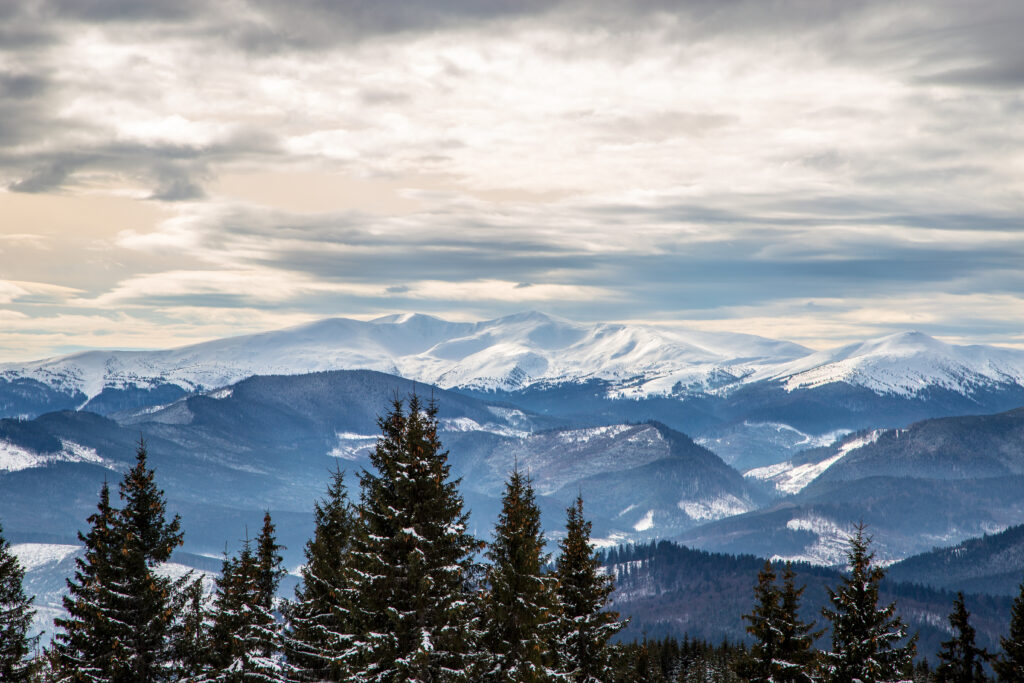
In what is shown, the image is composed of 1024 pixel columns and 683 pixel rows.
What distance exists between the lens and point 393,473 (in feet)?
151

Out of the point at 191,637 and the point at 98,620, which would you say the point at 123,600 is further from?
the point at 191,637

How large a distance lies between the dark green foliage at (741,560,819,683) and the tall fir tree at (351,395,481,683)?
17.4 metres

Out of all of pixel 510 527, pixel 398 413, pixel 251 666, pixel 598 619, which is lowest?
pixel 251 666

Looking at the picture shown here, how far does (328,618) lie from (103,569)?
40.2ft

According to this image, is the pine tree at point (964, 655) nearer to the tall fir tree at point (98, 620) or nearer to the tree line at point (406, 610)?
the tree line at point (406, 610)

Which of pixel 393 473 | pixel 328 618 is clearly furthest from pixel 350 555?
pixel 328 618

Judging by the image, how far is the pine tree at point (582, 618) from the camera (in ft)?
184

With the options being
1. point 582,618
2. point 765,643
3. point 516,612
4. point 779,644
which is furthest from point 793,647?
point 516,612

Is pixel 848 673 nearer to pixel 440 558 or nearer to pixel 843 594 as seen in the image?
pixel 843 594

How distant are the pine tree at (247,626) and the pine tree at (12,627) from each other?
44.3 feet

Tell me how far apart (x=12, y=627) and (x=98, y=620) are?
412cm

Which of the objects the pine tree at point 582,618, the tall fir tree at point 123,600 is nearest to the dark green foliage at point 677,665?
the pine tree at point 582,618

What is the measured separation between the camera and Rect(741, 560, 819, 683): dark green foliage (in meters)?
54.0

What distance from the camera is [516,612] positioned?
48.7 meters
